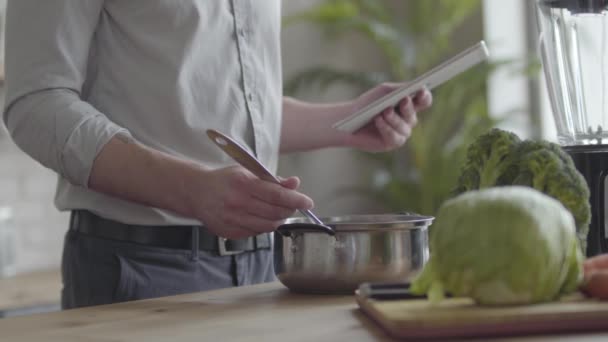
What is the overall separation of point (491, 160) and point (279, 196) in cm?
26

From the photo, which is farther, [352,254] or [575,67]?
[575,67]

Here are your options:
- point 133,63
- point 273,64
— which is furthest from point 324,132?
point 133,63

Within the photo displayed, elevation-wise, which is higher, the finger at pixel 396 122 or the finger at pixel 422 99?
the finger at pixel 422 99

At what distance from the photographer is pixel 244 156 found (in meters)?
1.13

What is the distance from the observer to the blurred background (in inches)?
169

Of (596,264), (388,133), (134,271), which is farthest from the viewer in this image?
(388,133)

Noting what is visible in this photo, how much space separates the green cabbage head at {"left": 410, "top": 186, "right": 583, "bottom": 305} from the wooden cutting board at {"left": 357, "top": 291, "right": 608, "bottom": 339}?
0.7 inches

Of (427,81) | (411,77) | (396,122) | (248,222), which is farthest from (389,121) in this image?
(411,77)

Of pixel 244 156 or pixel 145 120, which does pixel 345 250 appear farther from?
pixel 145 120

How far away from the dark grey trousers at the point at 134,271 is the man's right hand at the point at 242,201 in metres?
0.25

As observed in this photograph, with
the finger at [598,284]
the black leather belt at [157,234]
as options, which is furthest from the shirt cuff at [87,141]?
the finger at [598,284]

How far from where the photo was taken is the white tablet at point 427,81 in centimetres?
128

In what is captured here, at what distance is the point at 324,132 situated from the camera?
1.76 m

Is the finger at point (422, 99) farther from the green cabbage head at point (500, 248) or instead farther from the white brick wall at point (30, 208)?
the white brick wall at point (30, 208)
